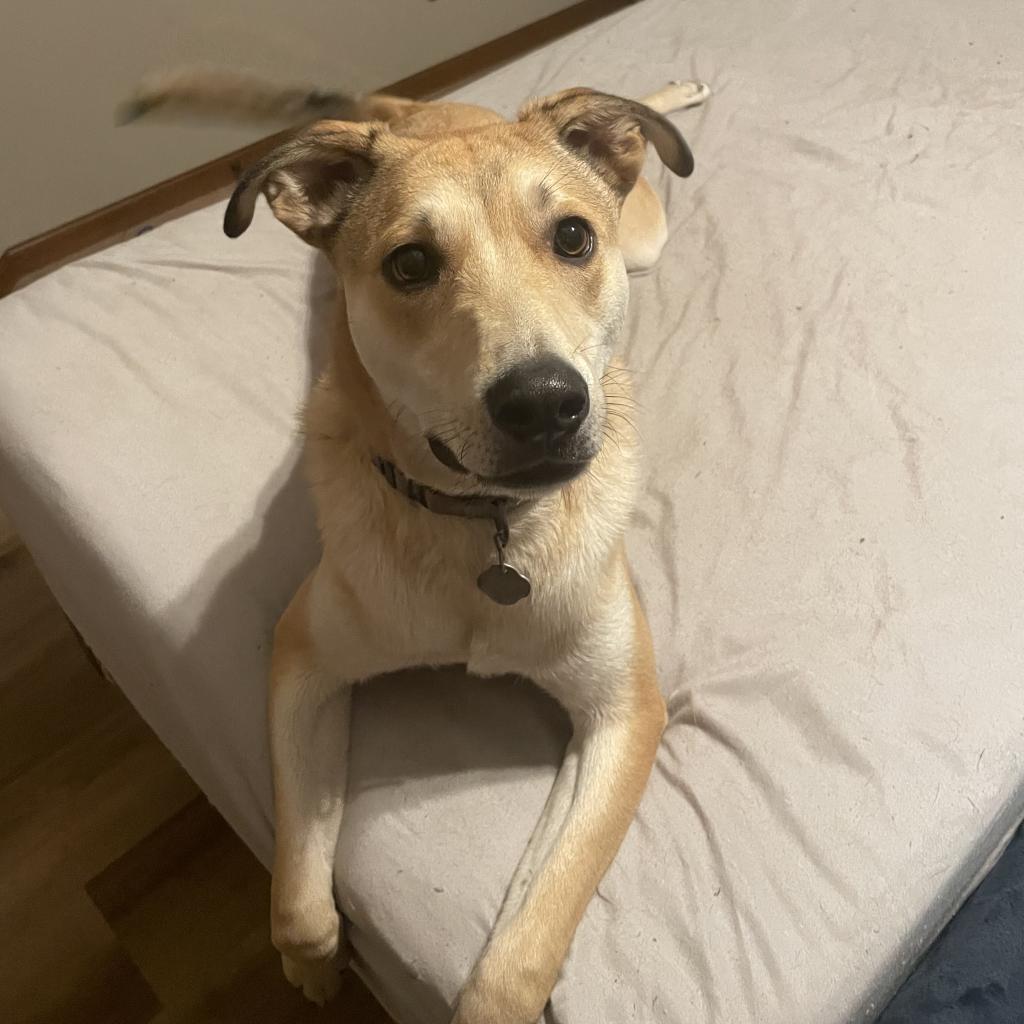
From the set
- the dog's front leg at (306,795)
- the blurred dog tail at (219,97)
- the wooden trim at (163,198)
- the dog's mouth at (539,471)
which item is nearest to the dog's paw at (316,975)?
the dog's front leg at (306,795)

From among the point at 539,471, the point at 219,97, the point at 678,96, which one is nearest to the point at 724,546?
the point at 539,471

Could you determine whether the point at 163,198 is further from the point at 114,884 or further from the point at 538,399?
the point at 538,399

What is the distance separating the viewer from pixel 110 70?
3.47 m

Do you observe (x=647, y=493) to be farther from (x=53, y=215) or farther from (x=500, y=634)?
(x=53, y=215)

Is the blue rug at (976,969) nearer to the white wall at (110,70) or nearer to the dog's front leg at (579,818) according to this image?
the dog's front leg at (579,818)

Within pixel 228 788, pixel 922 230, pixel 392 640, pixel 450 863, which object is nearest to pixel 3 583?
pixel 228 788

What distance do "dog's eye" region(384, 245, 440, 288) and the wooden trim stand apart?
2252 millimetres

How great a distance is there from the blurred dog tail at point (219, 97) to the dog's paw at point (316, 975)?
1696 mm

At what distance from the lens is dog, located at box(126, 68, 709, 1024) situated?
49.1 inches

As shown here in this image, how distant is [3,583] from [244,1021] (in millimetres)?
1578

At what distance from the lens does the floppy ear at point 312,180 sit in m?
1.38

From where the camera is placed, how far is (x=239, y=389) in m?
2.05

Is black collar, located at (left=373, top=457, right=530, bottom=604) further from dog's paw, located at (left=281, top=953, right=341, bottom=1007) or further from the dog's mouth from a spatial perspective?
dog's paw, located at (left=281, top=953, right=341, bottom=1007)

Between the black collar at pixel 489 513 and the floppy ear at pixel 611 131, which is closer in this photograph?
the black collar at pixel 489 513
